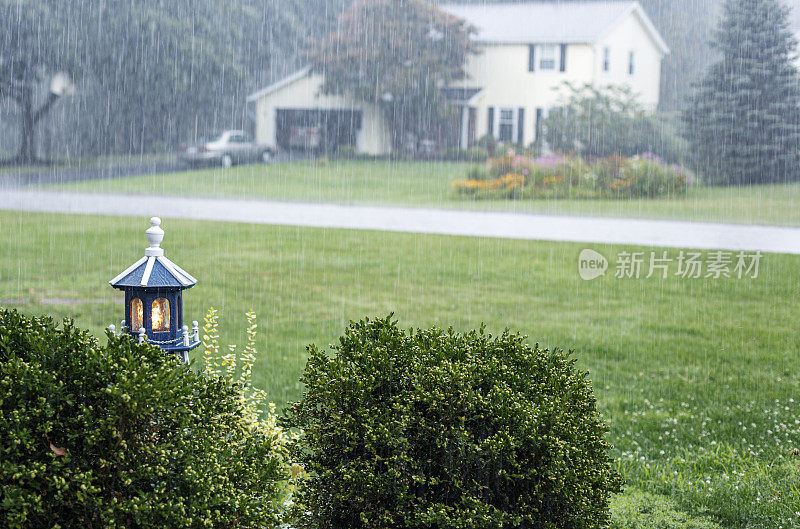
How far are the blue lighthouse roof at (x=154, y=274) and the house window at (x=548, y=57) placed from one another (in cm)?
2605

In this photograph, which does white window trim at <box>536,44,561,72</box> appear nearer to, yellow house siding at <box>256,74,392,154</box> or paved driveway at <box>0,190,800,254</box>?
yellow house siding at <box>256,74,392,154</box>

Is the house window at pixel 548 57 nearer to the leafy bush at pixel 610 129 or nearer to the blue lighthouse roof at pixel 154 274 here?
the leafy bush at pixel 610 129

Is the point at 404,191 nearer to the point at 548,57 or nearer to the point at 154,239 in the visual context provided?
the point at 548,57

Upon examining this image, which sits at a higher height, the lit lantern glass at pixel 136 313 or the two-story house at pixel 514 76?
the two-story house at pixel 514 76

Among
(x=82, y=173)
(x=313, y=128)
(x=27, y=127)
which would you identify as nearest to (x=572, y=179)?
(x=313, y=128)

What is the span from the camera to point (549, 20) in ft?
96.0

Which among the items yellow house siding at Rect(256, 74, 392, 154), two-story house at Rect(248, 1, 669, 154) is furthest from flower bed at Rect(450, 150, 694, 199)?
yellow house siding at Rect(256, 74, 392, 154)

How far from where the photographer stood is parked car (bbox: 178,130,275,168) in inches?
1083

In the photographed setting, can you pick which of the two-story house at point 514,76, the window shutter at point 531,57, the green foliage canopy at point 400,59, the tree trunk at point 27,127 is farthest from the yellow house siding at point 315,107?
the tree trunk at point 27,127

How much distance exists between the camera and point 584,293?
33.4ft

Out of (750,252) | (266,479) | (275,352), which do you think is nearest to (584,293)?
(750,252)

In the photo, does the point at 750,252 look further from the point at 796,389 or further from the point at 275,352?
the point at 275,352

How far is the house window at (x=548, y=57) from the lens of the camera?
28031 millimetres

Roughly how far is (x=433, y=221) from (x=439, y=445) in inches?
521
